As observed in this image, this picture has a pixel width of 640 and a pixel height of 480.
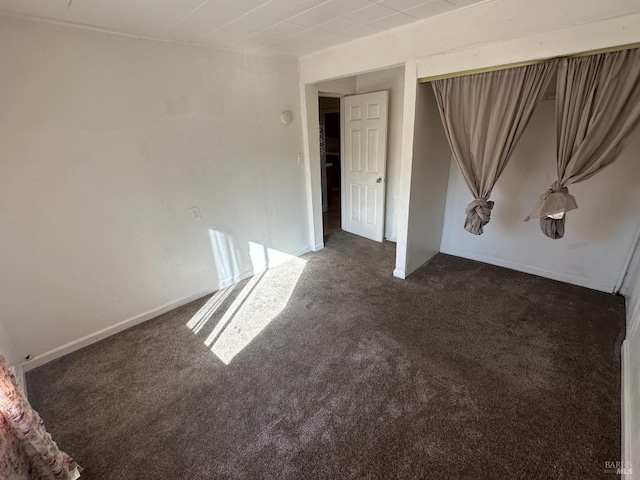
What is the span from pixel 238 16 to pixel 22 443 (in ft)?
8.23

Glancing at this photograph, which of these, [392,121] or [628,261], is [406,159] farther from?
[628,261]

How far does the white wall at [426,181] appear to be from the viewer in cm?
266

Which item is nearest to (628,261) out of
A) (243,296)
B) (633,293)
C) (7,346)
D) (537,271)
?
(633,293)

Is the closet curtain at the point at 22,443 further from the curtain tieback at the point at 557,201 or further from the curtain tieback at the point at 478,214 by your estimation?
the curtain tieback at the point at 557,201

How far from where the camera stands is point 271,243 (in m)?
3.42

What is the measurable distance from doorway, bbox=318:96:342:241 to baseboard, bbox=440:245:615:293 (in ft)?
5.86

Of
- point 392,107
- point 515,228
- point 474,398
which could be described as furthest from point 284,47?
point 474,398

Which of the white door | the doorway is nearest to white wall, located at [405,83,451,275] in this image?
the white door

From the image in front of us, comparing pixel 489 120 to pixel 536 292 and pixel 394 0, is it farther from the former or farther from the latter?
pixel 536 292

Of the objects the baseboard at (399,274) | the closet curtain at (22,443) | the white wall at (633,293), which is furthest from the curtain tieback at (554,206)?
the closet curtain at (22,443)

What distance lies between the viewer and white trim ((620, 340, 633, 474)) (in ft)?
4.55

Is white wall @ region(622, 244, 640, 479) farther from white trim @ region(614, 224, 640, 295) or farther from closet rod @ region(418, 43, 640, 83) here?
closet rod @ region(418, 43, 640, 83)

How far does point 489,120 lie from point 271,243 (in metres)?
2.37

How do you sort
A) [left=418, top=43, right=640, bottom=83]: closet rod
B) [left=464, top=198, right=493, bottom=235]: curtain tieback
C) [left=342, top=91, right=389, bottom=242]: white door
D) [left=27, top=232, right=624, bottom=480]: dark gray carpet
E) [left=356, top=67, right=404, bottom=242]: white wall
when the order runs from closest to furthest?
1. [left=27, top=232, right=624, bottom=480]: dark gray carpet
2. [left=418, top=43, right=640, bottom=83]: closet rod
3. [left=464, top=198, right=493, bottom=235]: curtain tieback
4. [left=356, top=67, right=404, bottom=242]: white wall
5. [left=342, top=91, right=389, bottom=242]: white door
